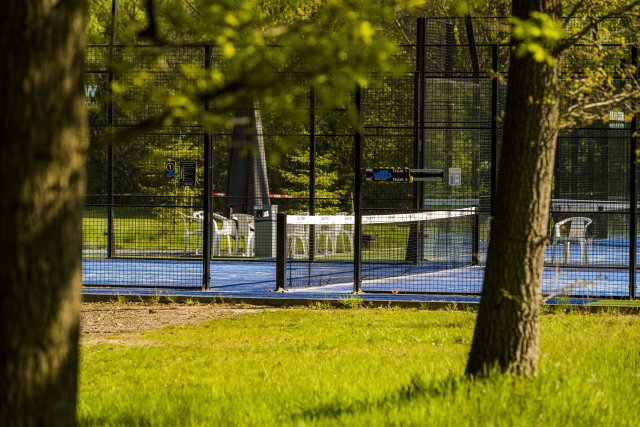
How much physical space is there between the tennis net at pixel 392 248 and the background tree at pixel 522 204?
A: 8.79 m

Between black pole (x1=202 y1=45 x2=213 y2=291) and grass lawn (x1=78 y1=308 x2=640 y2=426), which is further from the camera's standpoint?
black pole (x1=202 y1=45 x2=213 y2=291)

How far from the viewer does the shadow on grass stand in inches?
249

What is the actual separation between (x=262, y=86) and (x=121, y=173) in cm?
3399

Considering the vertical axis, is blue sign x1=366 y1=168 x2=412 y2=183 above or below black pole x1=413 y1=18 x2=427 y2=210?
below

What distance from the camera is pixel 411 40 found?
27.9 metres

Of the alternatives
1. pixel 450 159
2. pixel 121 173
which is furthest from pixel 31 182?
pixel 121 173

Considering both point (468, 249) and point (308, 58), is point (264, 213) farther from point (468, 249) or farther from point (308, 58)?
point (308, 58)

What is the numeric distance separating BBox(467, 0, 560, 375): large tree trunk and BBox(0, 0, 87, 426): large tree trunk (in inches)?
136

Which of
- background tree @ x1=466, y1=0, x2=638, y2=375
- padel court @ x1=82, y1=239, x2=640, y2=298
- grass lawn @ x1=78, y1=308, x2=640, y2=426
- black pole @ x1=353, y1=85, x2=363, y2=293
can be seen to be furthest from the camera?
padel court @ x1=82, y1=239, x2=640, y2=298

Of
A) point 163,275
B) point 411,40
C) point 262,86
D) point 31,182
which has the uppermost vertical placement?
point 411,40

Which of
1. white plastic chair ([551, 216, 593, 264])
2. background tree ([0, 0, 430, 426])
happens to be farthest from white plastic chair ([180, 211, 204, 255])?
background tree ([0, 0, 430, 426])

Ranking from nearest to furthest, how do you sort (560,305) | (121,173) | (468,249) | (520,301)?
(520,301)
(560,305)
(468,249)
(121,173)

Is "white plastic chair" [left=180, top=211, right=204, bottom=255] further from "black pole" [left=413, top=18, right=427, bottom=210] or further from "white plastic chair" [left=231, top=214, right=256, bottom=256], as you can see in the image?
"black pole" [left=413, top=18, right=427, bottom=210]

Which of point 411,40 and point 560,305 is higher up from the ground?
point 411,40
